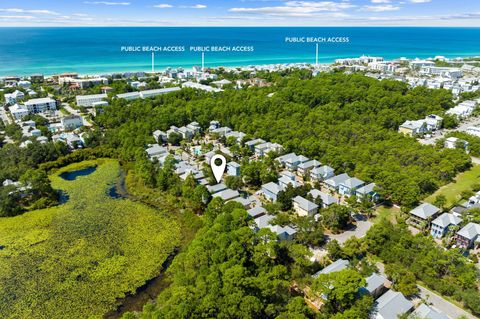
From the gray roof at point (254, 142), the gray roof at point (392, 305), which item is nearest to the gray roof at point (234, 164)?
the gray roof at point (254, 142)

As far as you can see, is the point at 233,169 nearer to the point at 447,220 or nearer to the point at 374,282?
the point at 374,282

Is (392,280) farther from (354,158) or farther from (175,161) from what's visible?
(175,161)

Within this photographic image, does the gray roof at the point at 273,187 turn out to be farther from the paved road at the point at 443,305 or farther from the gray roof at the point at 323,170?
the paved road at the point at 443,305

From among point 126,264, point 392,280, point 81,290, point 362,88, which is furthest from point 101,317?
point 362,88

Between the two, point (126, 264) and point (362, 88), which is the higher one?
point (362, 88)

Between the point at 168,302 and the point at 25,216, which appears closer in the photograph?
the point at 168,302

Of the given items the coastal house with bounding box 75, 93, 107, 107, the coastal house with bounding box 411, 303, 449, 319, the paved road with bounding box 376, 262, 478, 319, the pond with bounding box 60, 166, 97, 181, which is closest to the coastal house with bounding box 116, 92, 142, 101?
the coastal house with bounding box 75, 93, 107, 107

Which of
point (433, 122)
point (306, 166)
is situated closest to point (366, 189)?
point (306, 166)

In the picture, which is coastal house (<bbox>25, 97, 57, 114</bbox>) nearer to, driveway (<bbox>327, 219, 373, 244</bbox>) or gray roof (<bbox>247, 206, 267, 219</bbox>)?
gray roof (<bbox>247, 206, 267, 219</bbox>)
